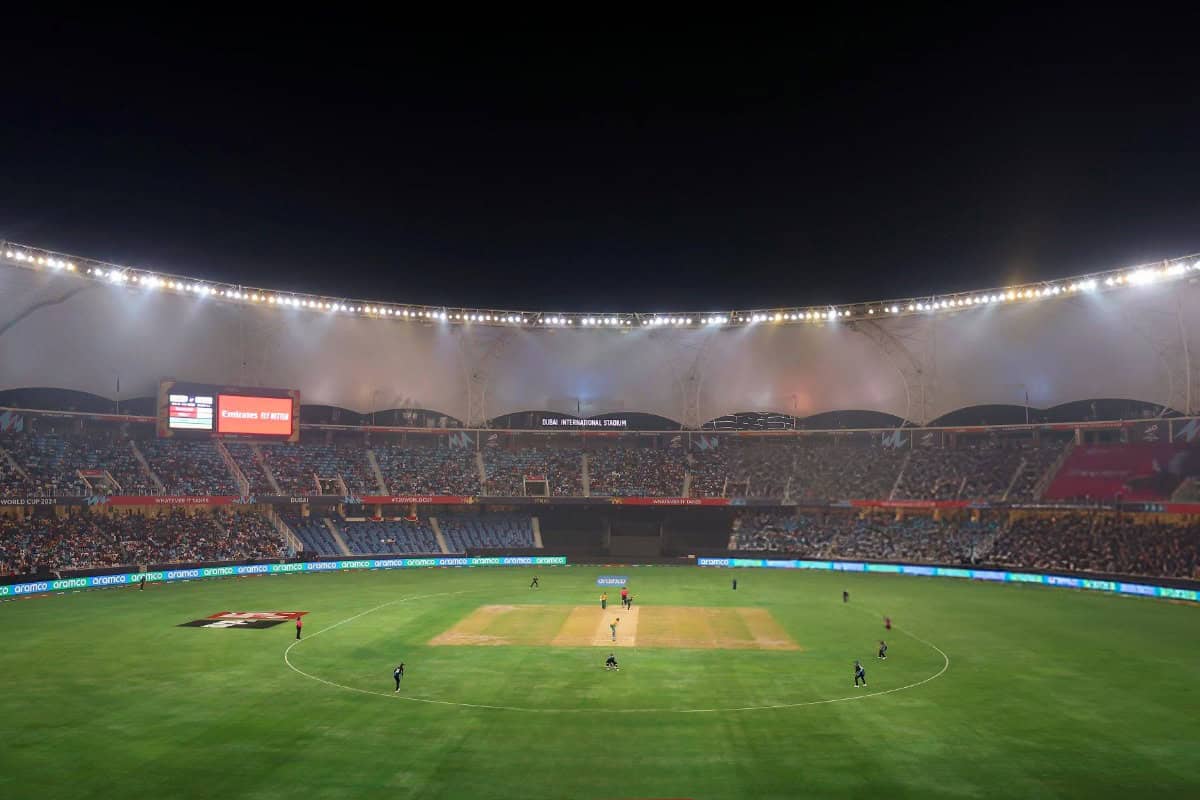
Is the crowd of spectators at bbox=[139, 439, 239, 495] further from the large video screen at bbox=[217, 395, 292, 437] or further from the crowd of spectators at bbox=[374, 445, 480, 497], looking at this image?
the crowd of spectators at bbox=[374, 445, 480, 497]

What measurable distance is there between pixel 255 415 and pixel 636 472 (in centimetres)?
4094

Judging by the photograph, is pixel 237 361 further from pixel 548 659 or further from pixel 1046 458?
pixel 1046 458

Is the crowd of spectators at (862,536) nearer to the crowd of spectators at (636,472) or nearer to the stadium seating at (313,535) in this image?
the crowd of spectators at (636,472)

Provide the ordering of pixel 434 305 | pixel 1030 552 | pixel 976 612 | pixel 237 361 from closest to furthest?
pixel 976 612 < pixel 1030 552 < pixel 237 361 < pixel 434 305

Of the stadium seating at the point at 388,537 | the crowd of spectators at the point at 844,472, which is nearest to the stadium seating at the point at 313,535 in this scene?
the stadium seating at the point at 388,537

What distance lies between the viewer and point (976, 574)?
223ft

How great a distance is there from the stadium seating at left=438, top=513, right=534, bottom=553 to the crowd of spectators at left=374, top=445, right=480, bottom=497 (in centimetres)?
435

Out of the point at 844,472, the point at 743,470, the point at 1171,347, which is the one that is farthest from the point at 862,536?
the point at 1171,347

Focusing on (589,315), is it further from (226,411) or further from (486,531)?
(226,411)

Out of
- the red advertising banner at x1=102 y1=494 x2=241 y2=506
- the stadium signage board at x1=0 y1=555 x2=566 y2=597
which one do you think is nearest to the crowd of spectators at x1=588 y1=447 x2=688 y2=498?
the stadium signage board at x1=0 y1=555 x2=566 y2=597

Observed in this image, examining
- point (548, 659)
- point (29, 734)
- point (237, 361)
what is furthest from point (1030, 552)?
point (237, 361)

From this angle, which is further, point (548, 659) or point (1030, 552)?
point (1030, 552)

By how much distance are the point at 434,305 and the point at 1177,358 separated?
7233 cm

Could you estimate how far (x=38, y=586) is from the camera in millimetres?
55844
